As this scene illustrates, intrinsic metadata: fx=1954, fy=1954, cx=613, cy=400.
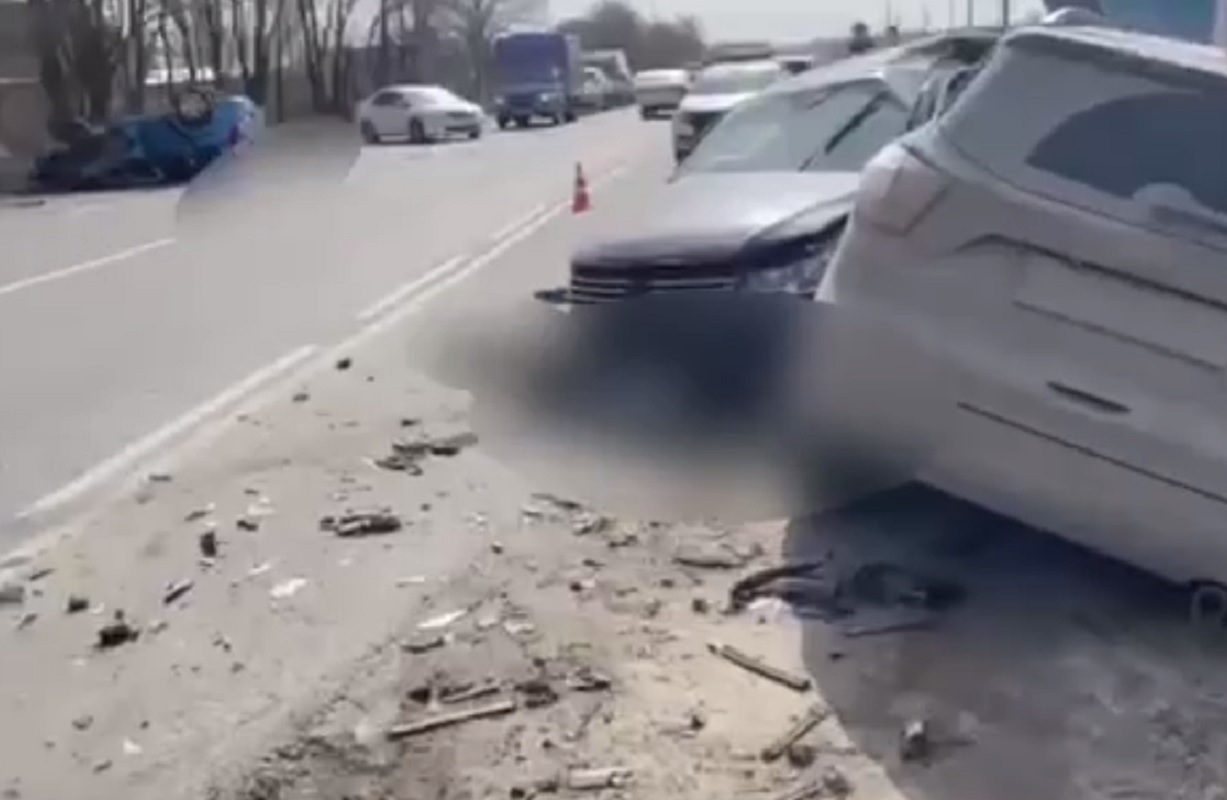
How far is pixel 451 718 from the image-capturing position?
5.18m

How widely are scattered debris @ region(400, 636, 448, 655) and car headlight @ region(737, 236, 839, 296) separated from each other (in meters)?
3.12

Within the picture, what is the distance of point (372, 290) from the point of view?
15.6m

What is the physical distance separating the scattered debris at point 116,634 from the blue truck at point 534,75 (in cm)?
5636

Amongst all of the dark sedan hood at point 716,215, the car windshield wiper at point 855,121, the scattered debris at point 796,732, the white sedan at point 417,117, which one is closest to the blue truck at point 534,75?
the white sedan at point 417,117

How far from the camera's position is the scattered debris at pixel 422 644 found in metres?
5.82

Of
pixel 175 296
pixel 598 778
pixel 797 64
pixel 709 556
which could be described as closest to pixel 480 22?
pixel 797 64

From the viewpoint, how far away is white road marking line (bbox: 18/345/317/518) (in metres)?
8.29

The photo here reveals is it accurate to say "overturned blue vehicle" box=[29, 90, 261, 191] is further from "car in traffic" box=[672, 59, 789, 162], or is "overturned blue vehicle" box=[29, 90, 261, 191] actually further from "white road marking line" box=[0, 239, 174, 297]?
"white road marking line" box=[0, 239, 174, 297]

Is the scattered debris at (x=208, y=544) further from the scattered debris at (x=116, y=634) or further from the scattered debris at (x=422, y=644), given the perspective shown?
the scattered debris at (x=422, y=644)

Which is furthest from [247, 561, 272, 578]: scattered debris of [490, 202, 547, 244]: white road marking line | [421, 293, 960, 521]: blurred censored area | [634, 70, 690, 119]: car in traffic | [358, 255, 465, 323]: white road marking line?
[634, 70, 690, 119]: car in traffic

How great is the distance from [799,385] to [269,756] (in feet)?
8.49

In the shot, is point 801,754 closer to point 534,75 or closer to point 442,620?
point 442,620

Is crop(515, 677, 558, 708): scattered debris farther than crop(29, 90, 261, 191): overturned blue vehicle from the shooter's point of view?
No

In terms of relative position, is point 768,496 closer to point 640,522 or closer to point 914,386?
point 640,522
